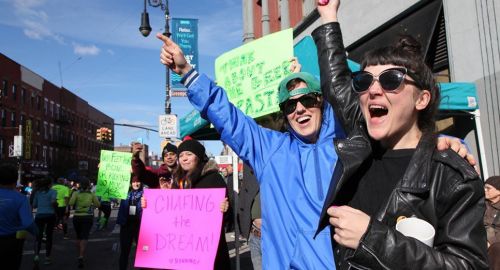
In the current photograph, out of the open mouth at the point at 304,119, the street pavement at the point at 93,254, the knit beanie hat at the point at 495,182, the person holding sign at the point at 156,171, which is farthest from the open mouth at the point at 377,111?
the street pavement at the point at 93,254

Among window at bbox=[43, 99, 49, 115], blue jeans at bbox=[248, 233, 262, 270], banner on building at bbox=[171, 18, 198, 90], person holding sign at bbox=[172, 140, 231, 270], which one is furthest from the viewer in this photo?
window at bbox=[43, 99, 49, 115]

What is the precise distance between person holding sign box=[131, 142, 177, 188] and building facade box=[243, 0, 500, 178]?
314 centimetres

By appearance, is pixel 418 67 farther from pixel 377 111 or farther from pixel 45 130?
pixel 45 130

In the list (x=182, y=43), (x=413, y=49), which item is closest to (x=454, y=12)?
(x=413, y=49)

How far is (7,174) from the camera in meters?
5.98

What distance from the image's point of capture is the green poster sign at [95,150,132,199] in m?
8.17

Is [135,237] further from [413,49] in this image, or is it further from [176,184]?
[413,49]

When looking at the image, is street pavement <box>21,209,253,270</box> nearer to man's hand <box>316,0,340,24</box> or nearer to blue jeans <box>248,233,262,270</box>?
blue jeans <box>248,233,262,270</box>

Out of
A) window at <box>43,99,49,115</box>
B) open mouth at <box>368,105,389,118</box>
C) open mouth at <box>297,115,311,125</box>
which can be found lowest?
open mouth at <box>368,105,389,118</box>

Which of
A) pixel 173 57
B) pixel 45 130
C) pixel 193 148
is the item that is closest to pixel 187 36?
pixel 193 148

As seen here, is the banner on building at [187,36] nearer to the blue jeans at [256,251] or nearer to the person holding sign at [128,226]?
the person holding sign at [128,226]

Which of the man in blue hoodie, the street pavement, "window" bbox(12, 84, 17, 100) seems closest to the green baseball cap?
the man in blue hoodie

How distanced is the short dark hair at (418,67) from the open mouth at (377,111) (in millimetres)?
140

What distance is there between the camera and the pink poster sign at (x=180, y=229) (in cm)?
439
